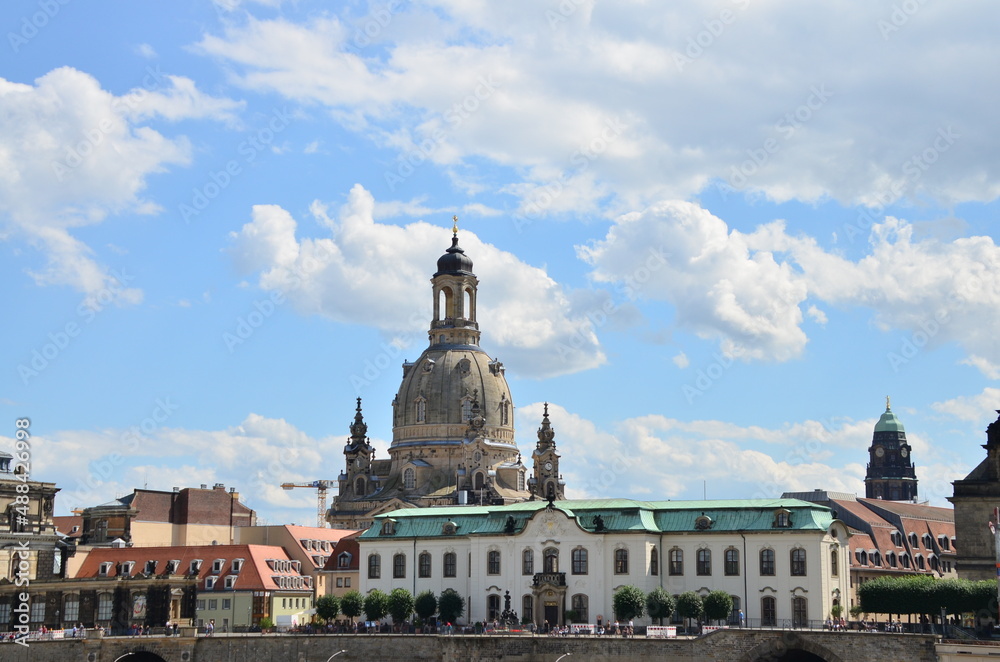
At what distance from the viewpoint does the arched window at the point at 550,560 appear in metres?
90.8

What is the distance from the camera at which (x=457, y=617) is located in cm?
9200

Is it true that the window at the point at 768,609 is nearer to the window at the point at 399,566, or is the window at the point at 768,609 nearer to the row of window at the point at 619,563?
the row of window at the point at 619,563

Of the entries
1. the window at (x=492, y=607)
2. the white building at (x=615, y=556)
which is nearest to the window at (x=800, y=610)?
the white building at (x=615, y=556)

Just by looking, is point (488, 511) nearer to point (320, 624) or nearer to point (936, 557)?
point (320, 624)

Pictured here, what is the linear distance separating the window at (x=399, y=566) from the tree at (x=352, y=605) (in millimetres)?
3790

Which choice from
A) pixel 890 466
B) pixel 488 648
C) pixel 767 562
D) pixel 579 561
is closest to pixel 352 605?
pixel 488 648

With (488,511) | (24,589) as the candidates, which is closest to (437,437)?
(488,511)

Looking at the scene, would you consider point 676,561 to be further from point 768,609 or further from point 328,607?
point 328,607

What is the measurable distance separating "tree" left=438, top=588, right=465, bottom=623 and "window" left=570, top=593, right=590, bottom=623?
295 inches

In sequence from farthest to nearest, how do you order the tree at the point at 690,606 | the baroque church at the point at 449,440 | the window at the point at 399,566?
the baroque church at the point at 449,440, the window at the point at 399,566, the tree at the point at 690,606

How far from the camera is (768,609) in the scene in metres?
84.7

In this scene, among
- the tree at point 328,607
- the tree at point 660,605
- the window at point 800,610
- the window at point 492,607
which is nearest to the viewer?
the window at point 800,610

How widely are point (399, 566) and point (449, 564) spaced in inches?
149

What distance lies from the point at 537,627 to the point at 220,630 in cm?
2613
